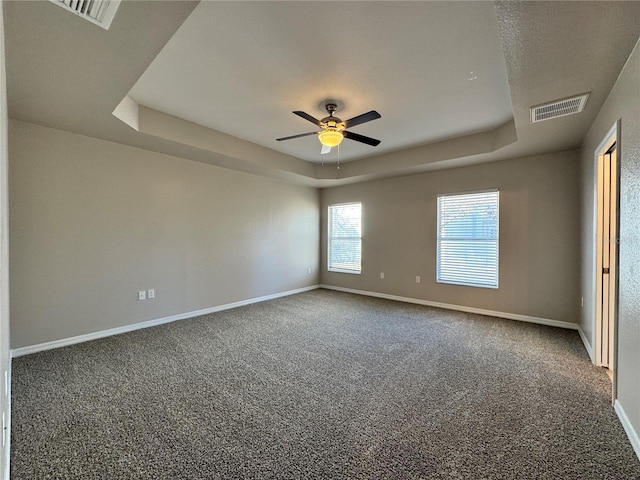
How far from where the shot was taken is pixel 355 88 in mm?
2777

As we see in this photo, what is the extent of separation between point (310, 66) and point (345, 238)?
4.37 metres

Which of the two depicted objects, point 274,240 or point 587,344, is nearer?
point 587,344

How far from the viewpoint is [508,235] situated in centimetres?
435

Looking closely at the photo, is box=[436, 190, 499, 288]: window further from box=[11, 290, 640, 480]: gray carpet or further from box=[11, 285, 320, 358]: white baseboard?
box=[11, 285, 320, 358]: white baseboard

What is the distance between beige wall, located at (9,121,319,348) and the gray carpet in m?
0.52

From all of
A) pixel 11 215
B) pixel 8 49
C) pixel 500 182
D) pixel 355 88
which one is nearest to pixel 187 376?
pixel 11 215

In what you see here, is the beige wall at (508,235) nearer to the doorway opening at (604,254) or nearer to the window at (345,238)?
the window at (345,238)

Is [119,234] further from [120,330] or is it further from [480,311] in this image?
[480,311]

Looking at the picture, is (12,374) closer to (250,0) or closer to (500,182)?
(250,0)

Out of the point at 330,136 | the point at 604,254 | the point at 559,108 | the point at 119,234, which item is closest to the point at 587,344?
the point at 604,254

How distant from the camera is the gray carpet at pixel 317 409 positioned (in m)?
1.60

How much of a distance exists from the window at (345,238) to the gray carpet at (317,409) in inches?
111

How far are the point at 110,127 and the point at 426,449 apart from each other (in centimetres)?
417

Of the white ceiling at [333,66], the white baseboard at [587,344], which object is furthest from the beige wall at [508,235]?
the white ceiling at [333,66]
